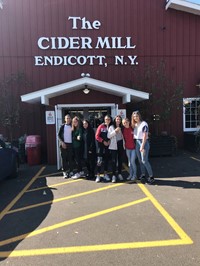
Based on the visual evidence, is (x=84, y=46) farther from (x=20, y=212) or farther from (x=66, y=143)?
(x=20, y=212)

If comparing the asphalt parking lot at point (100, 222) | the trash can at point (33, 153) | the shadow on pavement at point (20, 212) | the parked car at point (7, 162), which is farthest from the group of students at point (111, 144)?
the trash can at point (33, 153)

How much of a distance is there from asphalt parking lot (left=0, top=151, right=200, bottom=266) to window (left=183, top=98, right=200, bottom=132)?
6.86 m

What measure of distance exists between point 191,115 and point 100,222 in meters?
11.1

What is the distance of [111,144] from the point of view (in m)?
7.90

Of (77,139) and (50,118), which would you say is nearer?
(77,139)

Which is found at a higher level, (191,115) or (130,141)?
(191,115)

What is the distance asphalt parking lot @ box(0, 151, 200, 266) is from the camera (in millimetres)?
3930

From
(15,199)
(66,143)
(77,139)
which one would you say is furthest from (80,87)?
(15,199)

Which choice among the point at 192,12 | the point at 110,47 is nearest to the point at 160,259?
the point at 110,47

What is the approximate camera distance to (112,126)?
792 centimetres

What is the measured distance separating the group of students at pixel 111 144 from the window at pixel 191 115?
7384mm

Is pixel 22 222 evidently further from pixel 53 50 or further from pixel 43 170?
pixel 53 50

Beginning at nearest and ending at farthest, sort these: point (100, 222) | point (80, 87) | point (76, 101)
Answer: point (100, 222) < point (80, 87) < point (76, 101)

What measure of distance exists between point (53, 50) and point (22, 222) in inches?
400
